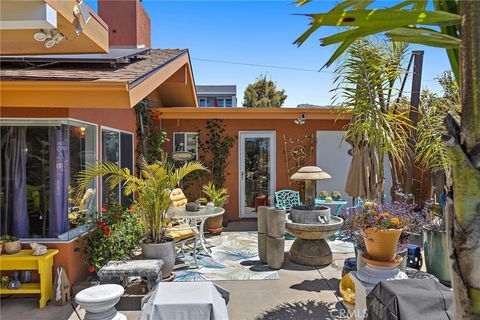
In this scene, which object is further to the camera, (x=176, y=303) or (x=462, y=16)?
(x=176, y=303)

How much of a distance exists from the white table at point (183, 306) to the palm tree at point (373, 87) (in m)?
3.03

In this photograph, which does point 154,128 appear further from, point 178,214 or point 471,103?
point 471,103

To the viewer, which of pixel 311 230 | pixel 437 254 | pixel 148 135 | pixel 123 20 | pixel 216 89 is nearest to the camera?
pixel 437 254

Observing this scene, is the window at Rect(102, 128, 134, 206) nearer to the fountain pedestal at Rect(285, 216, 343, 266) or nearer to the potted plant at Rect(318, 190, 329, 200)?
the fountain pedestal at Rect(285, 216, 343, 266)

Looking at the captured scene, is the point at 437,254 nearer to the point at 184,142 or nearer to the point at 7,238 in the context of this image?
the point at 7,238

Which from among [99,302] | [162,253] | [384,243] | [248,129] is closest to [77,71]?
[162,253]

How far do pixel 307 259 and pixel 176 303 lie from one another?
3486mm

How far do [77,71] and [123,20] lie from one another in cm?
483

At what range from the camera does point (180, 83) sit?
881 centimetres

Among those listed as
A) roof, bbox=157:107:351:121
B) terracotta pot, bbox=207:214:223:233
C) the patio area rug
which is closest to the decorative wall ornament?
roof, bbox=157:107:351:121

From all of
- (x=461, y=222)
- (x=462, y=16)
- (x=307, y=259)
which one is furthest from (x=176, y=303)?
(x=307, y=259)

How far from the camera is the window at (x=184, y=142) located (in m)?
9.61

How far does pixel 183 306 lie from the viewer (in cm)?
283

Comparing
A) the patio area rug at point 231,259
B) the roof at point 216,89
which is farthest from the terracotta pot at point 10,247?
the roof at point 216,89
